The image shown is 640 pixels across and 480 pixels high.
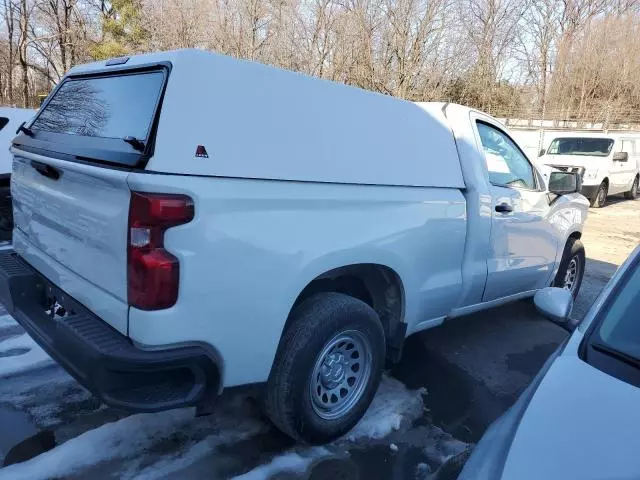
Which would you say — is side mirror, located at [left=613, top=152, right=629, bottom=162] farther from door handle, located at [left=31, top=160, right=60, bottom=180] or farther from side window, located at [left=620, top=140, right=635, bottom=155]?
door handle, located at [left=31, top=160, right=60, bottom=180]

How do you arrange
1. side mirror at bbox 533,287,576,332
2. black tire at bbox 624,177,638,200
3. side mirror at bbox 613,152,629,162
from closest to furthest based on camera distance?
side mirror at bbox 533,287,576,332
side mirror at bbox 613,152,629,162
black tire at bbox 624,177,638,200

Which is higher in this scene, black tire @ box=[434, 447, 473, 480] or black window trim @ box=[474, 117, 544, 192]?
black window trim @ box=[474, 117, 544, 192]

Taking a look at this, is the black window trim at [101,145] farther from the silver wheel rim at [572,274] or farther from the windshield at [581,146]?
the windshield at [581,146]

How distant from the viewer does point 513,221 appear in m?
4.07

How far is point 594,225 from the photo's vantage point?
37.4 feet

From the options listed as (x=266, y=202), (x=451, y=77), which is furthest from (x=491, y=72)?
(x=266, y=202)

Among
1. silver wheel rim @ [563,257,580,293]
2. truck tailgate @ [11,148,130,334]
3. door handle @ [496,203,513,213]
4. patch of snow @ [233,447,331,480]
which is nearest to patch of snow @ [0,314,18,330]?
truck tailgate @ [11,148,130,334]

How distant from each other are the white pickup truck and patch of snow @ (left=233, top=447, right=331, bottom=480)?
0.11 meters

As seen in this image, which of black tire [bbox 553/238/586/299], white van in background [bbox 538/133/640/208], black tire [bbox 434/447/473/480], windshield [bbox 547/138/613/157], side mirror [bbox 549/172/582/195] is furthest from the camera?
windshield [bbox 547/138/613/157]

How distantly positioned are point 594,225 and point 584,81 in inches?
1038

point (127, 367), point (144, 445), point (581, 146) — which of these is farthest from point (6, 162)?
point (581, 146)

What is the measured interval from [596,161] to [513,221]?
11.5 metres

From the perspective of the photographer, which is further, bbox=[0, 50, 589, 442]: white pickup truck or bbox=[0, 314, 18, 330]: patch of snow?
bbox=[0, 314, 18, 330]: patch of snow

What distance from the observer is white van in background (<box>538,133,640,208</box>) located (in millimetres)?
13578
